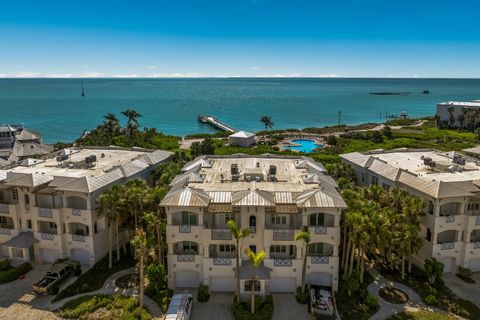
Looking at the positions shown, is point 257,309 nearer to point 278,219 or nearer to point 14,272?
point 278,219

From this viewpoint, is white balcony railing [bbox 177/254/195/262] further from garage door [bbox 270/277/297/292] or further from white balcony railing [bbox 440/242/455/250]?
white balcony railing [bbox 440/242/455/250]

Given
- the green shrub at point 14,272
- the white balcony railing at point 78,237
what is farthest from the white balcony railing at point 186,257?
the green shrub at point 14,272

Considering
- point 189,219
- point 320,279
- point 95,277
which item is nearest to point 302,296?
point 320,279

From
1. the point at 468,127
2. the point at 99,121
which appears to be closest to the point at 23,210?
the point at 468,127

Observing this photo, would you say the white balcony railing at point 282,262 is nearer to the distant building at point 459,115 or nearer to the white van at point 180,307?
the white van at point 180,307

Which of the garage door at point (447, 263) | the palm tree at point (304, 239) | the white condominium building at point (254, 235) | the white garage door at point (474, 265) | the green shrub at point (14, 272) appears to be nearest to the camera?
the palm tree at point (304, 239)

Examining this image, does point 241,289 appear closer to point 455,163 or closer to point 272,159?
point 272,159
